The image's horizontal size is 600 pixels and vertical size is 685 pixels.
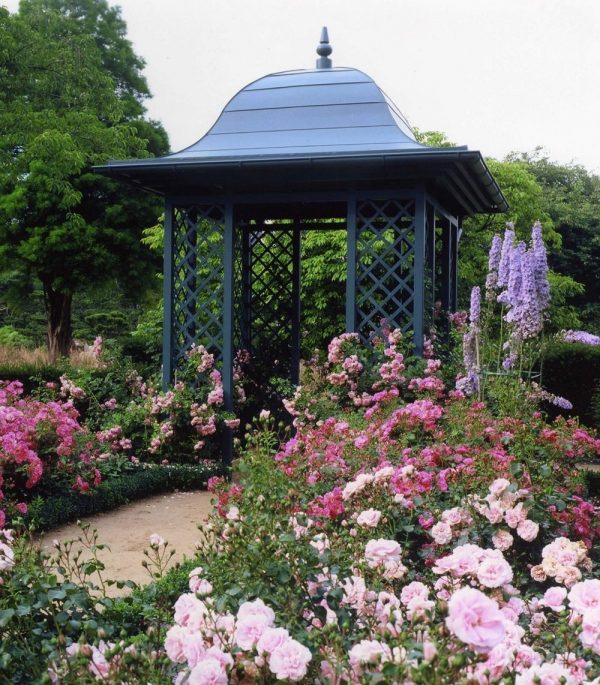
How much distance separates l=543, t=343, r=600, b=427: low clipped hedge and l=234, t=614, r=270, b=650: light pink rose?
8.82m

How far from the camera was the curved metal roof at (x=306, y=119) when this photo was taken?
7.62 metres

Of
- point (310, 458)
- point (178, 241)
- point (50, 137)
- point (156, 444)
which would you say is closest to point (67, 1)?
point (50, 137)

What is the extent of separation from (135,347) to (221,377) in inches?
259

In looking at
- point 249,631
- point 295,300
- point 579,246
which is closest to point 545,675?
point 249,631

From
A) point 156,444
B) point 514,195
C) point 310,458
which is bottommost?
point 156,444

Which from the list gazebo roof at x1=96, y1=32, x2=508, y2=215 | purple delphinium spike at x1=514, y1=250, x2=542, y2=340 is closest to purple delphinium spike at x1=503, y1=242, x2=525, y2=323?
purple delphinium spike at x1=514, y1=250, x2=542, y2=340

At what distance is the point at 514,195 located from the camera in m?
16.7

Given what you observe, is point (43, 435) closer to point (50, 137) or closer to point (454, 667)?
point (454, 667)

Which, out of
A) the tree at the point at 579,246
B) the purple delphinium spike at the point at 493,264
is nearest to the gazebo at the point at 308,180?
the purple delphinium spike at the point at 493,264

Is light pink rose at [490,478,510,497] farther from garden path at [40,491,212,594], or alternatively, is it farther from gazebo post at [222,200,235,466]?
gazebo post at [222,200,235,466]

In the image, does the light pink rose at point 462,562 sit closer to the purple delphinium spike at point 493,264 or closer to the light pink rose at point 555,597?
the light pink rose at point 555,597

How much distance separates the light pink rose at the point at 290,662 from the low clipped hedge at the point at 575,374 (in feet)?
29.2

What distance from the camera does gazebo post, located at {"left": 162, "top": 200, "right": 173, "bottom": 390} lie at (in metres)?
8.12

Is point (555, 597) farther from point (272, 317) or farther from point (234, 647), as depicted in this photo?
point (272, 317)
